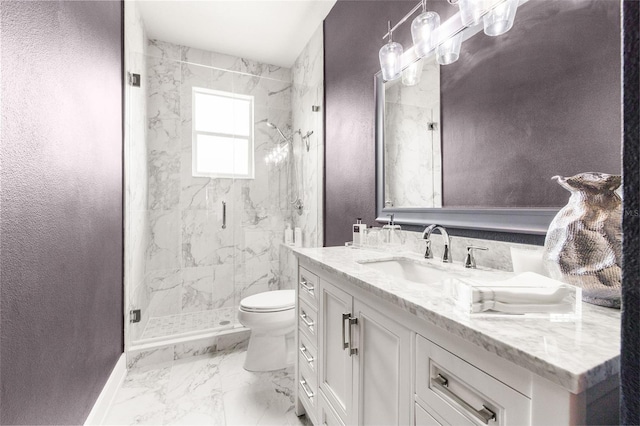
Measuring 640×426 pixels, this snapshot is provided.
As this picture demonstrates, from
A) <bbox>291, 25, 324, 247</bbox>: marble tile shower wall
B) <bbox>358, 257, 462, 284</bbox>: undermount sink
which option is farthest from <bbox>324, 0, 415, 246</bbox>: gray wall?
<bbox>358, 257, 462, 284</bbox>: undermount sink

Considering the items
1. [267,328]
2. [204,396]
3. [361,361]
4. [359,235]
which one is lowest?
[204,396]

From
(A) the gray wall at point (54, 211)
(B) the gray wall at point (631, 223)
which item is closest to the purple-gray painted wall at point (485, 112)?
(B) the gray wall at point (631, 223)

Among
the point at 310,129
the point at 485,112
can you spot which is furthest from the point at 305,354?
the point at 310,129

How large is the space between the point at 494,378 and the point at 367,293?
0.44 m

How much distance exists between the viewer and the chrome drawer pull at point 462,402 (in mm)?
562

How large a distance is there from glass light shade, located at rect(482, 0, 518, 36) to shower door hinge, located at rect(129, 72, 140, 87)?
235cm

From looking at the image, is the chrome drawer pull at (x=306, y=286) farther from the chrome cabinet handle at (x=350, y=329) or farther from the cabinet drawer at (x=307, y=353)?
the chrome cabinet handle at (x=350, y=329)

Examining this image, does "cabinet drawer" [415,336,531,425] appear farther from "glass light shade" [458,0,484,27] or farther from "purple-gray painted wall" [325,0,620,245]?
"glass light shade" [458,0,484,27]

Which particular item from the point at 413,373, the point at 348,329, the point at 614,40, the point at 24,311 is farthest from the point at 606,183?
the point at 24,311

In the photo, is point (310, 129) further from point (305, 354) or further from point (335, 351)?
point (335, 351)

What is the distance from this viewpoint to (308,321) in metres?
1.45

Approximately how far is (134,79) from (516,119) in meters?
2.58

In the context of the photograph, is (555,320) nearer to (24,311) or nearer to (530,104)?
(530,104)

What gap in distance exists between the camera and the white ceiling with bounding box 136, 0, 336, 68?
8.11ft
